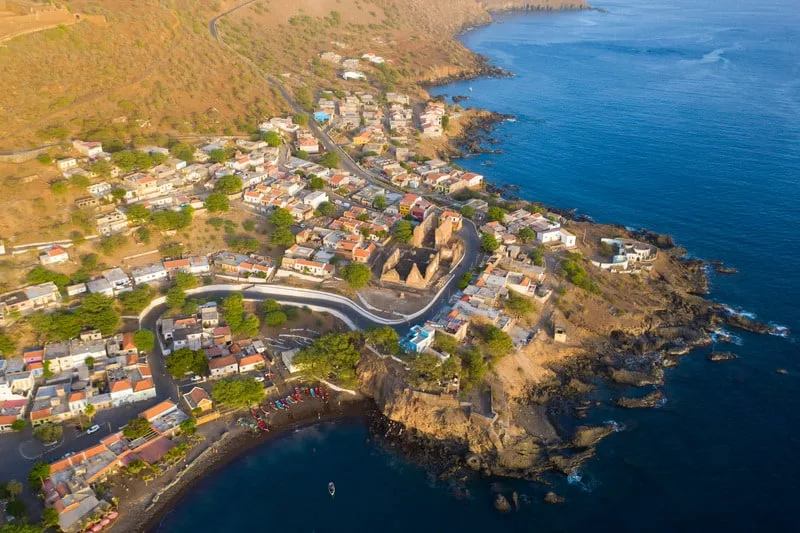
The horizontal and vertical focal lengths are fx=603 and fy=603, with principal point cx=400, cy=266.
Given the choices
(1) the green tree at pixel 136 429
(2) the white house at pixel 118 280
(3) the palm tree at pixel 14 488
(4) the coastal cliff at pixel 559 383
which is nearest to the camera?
(3) the palm tree at pixel 14 488

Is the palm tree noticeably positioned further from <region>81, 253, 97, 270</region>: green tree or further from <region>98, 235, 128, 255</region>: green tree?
<region>98, 235, 128, 255</region>: green tree

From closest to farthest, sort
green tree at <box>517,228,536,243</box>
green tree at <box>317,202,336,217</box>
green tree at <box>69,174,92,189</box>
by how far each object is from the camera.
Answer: green tree at <box>69,174,92,189</box> < green tree at <box>517,228,536,243</box> < green tree at <box>317,202,336,217</box>

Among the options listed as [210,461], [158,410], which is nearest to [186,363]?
[158,410]

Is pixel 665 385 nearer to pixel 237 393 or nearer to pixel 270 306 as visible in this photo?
pixel 270 306

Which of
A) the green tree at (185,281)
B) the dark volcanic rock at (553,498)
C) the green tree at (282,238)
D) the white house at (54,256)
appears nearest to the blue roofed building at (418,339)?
the dark volcanic rock at (553,498)

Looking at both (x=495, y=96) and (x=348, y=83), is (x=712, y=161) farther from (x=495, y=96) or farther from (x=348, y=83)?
(x=348, y=83)

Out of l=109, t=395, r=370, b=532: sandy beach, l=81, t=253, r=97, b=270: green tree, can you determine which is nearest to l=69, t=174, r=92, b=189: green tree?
l=81, t=253, r=97, b=270: green tree

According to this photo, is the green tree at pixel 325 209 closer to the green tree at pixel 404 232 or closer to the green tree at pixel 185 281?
the green tree at pixel 404 232
